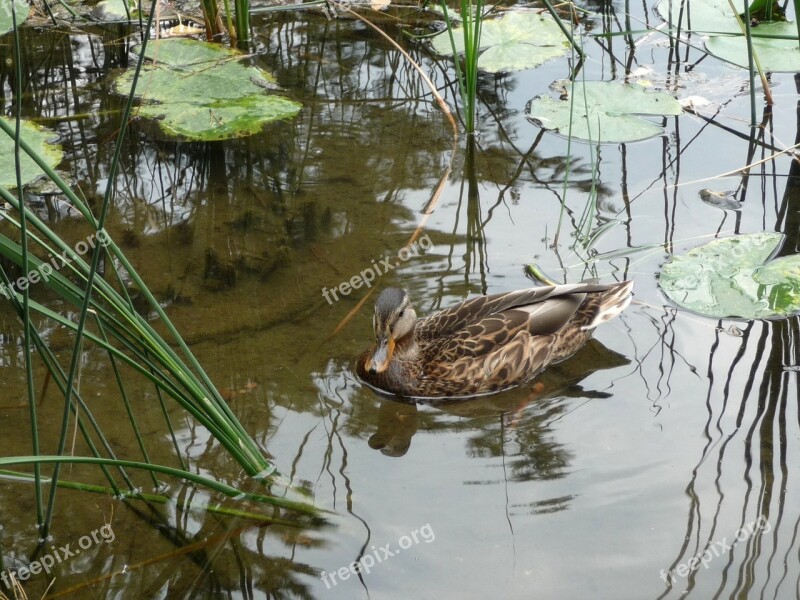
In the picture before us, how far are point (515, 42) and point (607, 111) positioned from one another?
1.29 m

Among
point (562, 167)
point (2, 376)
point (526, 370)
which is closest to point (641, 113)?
point (562, 167)

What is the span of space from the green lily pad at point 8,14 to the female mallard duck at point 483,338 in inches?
185

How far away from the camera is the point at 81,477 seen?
14.3ft

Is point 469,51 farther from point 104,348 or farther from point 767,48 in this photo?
point 104,348

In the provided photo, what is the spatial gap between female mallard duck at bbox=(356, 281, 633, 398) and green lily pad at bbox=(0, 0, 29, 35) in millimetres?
4697

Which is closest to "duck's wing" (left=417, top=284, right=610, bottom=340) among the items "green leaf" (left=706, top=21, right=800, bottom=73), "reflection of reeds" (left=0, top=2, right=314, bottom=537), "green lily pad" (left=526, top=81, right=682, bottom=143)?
"reflection of reeds" (left=0, top=2, right=314, bottom=537)

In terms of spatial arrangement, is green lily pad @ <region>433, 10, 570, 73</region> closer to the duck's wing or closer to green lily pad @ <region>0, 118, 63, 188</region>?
the duck's wing

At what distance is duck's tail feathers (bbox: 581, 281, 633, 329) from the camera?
5160mm

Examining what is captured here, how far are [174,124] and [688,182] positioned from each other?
3.50 m

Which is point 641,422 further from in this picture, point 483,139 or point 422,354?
point 483,139

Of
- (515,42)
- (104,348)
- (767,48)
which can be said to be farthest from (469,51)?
(104,348)

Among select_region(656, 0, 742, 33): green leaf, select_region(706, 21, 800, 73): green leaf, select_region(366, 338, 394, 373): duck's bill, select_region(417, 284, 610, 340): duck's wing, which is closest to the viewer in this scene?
select_region(366, 338, 394, 373): duck's bill

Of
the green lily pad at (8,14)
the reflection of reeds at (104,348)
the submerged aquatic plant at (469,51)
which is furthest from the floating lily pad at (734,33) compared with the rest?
the green lily pad at (8,14)

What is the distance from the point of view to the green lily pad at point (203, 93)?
6773 mm
